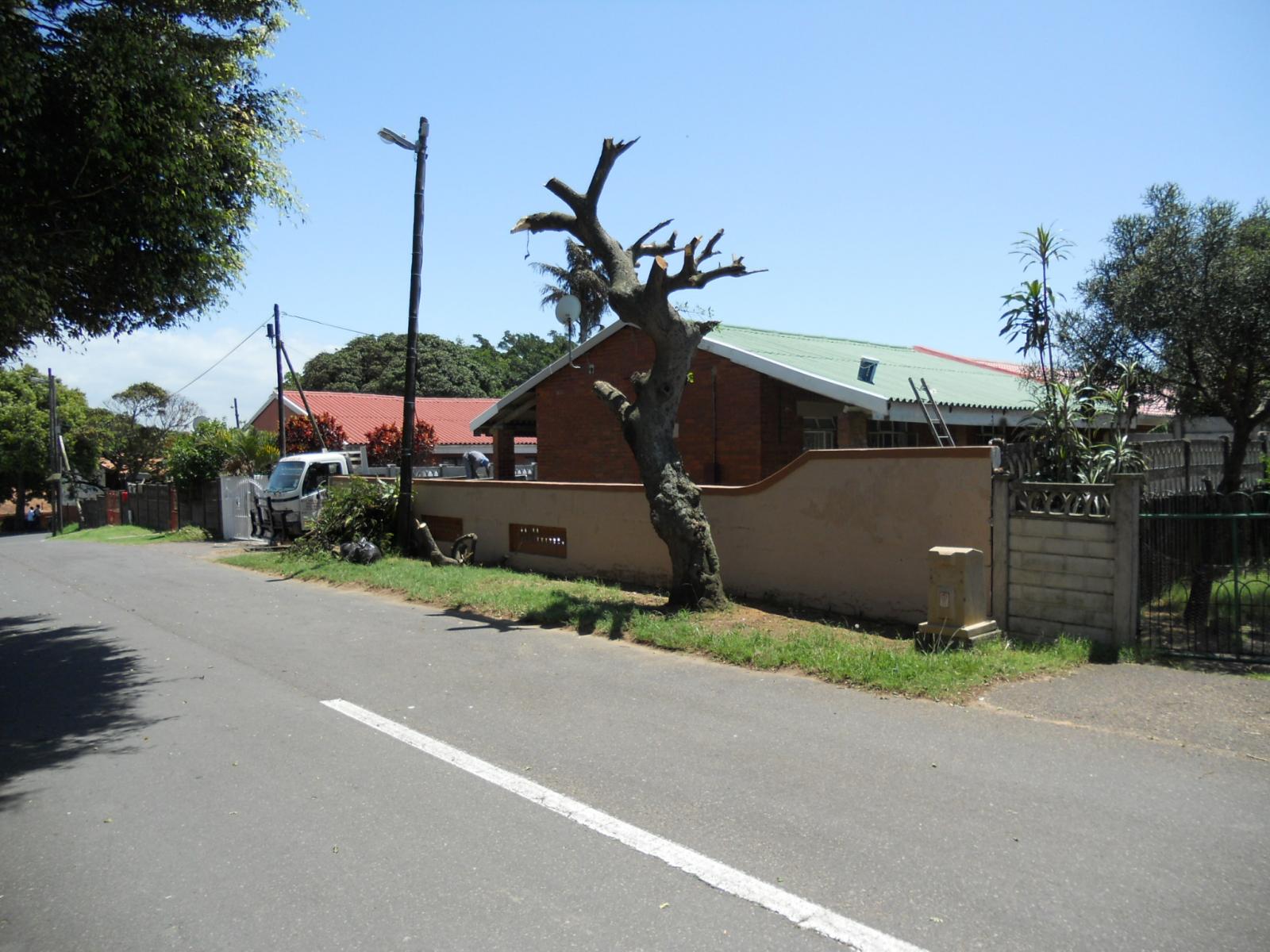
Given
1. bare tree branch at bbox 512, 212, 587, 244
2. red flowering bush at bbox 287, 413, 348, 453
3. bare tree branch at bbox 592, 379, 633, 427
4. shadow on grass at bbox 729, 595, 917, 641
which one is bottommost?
shadow on grass at bbox 729, 595, 917, 641

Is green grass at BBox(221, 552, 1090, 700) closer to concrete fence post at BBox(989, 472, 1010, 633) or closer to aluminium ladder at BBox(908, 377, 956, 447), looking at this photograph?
concrete fence post at BBox(989, 472, 1010, 633)

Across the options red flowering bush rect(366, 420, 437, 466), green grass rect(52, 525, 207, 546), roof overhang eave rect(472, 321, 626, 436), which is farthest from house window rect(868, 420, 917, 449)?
green grass rect(52, 525, 207, 546)

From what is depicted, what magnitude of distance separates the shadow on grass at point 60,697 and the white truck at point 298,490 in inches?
434

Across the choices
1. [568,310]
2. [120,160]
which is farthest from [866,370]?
[120,160]

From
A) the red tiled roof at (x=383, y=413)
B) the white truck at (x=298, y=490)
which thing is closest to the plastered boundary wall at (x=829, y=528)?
the white truck at (x=298, y=490)

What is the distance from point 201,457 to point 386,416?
955 cm

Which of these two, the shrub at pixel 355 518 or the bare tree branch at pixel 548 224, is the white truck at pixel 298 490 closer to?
the shrub at pixel 355 518

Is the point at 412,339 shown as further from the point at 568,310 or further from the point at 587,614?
the point at 587,614

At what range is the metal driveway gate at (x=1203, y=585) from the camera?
834 centimetres

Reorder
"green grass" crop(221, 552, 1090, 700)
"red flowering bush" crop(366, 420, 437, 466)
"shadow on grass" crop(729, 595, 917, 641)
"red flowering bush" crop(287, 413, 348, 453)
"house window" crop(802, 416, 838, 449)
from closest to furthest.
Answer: "green grass" crop(221, 552, 1090, 700) < "shadow on grass" crop(729, 595, 917, 641) < "house window" crop(802, 416, 838, 449) < "red flowering bush" crop(366, 420, 437, 466) < "red flowering bush" crop(287, 413, 348, 453)

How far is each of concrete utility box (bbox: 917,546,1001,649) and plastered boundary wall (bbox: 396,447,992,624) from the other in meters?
0.64

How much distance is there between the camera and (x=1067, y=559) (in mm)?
8672

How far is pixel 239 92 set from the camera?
9.69 metres

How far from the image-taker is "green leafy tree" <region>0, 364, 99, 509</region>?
46250mm
